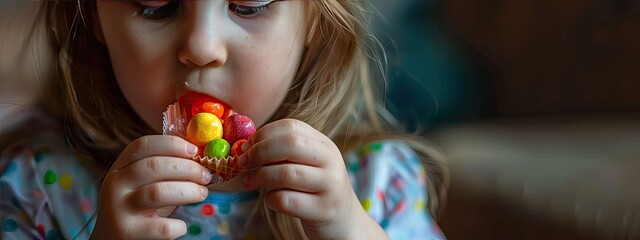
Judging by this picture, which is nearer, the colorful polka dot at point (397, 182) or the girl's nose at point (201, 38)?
the girl's nose at point (201, 38)

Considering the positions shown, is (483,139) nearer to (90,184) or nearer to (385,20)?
(385,20)

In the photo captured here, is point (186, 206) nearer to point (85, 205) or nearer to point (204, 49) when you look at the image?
point (85, 205)

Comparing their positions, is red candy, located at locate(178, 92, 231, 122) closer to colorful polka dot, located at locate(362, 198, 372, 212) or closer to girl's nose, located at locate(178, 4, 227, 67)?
girl's nose, located at locate(178, 4, 227, 67)

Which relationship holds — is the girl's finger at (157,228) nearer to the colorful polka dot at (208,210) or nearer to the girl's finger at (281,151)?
the girl's finger at (281,151)

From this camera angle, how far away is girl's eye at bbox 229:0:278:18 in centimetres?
56

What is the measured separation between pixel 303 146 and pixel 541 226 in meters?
0.20

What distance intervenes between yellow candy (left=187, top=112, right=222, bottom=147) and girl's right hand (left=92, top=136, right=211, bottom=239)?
0.04 feet

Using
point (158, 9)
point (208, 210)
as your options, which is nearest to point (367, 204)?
point (208, 210)

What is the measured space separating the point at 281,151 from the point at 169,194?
0.23ft

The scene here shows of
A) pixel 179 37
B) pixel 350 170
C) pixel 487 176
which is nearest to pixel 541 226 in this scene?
pixel 487 176

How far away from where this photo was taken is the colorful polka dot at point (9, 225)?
69cm

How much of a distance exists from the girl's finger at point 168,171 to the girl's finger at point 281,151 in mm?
25

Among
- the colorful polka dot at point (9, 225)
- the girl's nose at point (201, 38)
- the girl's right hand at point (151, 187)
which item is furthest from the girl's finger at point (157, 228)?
the colorful polka dot at point (9, 225)

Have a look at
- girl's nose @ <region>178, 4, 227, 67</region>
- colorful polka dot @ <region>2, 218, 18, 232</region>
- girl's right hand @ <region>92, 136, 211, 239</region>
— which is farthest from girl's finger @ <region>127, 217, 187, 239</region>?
colorful polka dot @ <region>2, 218, 18, 232</region>
